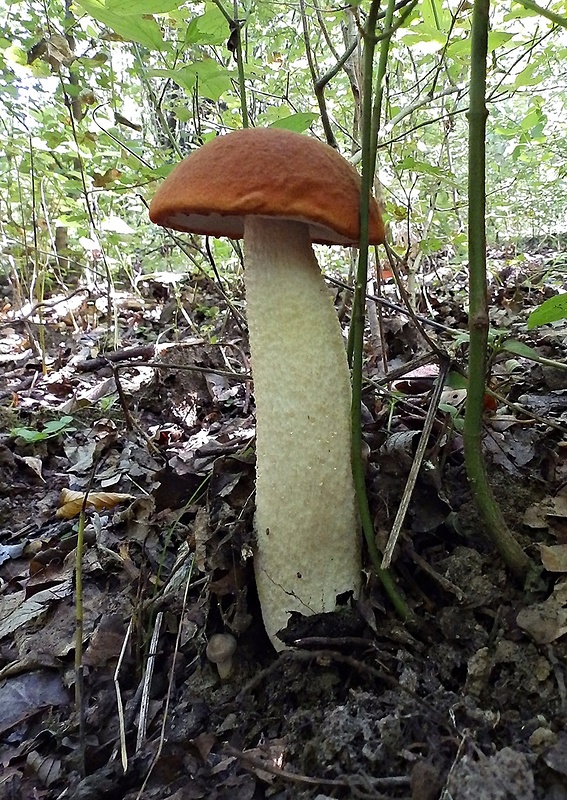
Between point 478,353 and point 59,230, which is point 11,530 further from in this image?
point 59,230

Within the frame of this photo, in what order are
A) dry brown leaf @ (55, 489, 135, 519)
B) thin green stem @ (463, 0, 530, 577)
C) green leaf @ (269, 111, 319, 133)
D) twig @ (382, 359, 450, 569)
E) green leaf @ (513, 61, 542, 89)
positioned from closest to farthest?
thin green stem @ (463, 0, 530, 577) < twig @ (382, 359, 450, 569) < green leaf @ (269, 111, 319, 133) < dry brown leaf @ (55, 489, 135, 519) < green leaf @ (513, 61, 542, 89)

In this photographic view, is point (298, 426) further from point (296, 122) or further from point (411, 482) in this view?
point (296, 122)

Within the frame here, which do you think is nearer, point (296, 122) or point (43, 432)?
point (296, 122)

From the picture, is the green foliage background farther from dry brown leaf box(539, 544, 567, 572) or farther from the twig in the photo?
dry brown leaf box(539, 544, 567, 572)

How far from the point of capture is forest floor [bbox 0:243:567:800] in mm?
1383

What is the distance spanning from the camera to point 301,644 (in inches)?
68.6

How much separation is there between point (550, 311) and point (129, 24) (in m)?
1.89

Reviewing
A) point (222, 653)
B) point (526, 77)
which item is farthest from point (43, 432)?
point (526, 77)

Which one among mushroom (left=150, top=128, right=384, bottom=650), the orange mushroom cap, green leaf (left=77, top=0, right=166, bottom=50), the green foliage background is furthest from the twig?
green leaf (left=77, top=0, right=166, bottom=50)

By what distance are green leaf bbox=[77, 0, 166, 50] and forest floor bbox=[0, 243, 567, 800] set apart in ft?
5.23

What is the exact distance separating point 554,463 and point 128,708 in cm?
165

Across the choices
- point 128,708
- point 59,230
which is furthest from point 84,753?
point 59,230

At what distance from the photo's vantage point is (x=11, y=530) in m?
2.95

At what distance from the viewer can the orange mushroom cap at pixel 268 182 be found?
155cm
